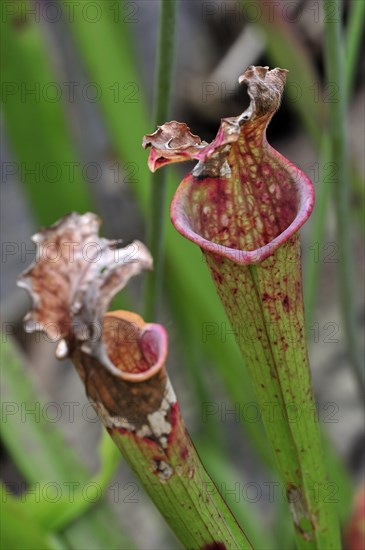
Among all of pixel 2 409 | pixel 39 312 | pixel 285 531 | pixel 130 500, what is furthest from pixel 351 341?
pixel 130 500

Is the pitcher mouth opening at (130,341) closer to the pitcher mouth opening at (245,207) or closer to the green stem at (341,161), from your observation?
the pitcher mouth opening at (245,207)

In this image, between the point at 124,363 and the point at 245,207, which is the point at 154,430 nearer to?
the point at 124,363

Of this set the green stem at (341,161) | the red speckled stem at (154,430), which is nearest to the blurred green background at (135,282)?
the green stem at (341,161)

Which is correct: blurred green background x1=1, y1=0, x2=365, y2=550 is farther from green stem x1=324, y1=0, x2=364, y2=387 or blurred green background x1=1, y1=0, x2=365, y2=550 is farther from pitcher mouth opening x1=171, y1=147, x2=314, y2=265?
pitcher mouth opening x1=171, y1=147, x2=314, y2=265

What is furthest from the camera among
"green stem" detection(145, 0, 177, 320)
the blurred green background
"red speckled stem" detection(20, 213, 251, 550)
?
the blurred green background

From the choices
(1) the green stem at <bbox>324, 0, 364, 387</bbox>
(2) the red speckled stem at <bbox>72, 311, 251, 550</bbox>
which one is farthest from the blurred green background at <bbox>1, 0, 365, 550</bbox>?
(2) the red speckled stem at <bbox>72, 311, 251, 550</bbox>
